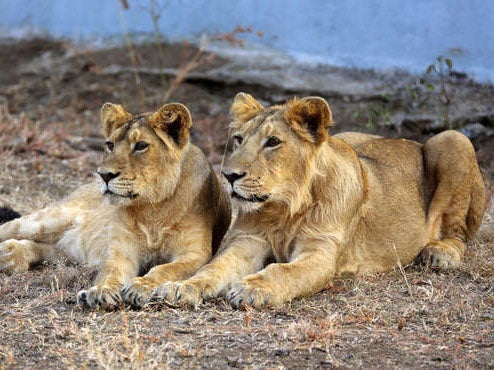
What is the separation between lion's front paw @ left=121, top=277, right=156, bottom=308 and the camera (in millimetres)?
4685

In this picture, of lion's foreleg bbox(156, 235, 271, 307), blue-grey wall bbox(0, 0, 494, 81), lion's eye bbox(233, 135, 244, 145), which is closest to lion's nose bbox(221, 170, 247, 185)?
lion's eye bbox(233, 135, 244, 145)

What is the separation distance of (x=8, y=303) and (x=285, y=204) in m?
1.58

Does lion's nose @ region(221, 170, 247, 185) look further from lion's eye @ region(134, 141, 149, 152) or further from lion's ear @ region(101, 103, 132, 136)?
lion's ear @ region(101, 103, 132, 136)

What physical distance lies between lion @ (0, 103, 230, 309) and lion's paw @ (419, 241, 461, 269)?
4.17 feet

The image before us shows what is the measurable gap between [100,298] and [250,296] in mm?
743

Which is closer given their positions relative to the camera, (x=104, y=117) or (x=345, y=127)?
(x=104, y=117)

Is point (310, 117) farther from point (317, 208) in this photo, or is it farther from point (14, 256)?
point (14, 256)

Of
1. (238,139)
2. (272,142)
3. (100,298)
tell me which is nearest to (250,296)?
(100,298)

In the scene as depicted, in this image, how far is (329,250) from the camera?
5.23 m

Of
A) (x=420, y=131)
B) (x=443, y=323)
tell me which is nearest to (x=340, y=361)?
(x=443, y=323)

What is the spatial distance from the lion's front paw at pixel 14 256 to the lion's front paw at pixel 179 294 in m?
1.40

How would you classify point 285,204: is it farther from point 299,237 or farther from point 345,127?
point 345,127

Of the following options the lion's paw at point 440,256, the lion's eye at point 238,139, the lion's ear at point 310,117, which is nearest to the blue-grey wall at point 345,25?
the lion's paw at point 440,256

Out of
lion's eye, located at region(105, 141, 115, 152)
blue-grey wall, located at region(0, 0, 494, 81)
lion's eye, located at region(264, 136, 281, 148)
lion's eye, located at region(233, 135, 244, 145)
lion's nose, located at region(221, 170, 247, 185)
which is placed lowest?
lion's nose, located at region(221, 170, 247, 185)
